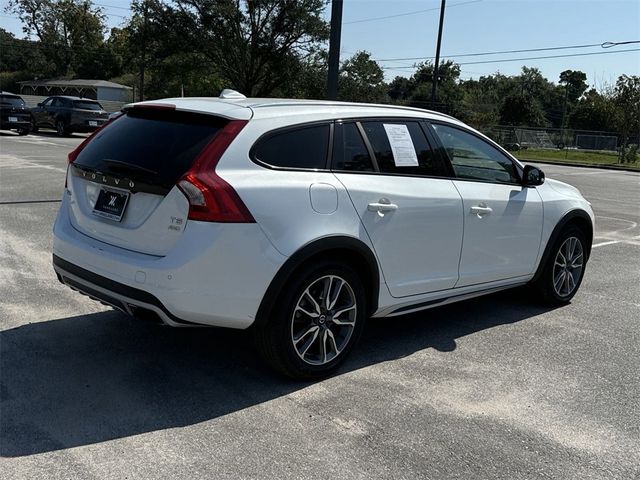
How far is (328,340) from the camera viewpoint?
4.10m

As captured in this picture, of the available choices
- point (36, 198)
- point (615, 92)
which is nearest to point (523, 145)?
point (615, 92)

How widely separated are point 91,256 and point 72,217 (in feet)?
1.70

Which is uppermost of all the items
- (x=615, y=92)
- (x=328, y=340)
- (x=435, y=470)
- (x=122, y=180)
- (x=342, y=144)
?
(x=615, y=92)

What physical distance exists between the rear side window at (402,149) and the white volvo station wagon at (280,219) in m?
0.01

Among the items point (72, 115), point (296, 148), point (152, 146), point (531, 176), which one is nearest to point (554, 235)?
point (531, 176)

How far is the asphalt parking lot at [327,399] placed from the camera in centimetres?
312

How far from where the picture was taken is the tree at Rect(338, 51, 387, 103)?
4394 cm

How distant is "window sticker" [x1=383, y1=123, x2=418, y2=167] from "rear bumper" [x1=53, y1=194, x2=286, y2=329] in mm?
1302

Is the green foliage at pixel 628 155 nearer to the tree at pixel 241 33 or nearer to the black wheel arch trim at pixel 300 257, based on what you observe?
the tree at pixel 241 33

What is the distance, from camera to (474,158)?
5121 mm

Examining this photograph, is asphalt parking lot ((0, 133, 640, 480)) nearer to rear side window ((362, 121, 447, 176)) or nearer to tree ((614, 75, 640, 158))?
rear side window ((362, 121, 447, 176))

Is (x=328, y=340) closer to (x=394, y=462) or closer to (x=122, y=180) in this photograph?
(x=394, y=462)

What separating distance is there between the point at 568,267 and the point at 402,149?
2.50 m

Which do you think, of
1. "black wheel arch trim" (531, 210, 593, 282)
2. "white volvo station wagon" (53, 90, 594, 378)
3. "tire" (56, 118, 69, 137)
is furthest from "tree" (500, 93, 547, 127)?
"white volvo station wagon" (53, 90, 594, 378)
